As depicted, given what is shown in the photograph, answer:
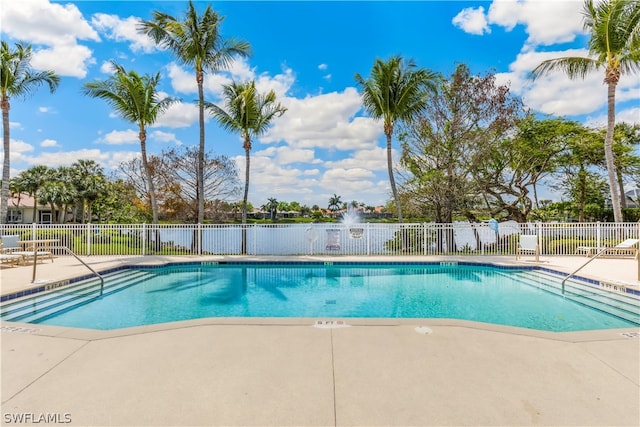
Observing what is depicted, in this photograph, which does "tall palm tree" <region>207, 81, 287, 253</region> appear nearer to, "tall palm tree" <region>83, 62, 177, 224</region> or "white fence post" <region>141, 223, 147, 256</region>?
"tall palm tree" <region>83, 62, 177, 224</region>

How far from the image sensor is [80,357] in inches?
117

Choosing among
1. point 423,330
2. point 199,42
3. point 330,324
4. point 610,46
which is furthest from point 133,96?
point 610,46

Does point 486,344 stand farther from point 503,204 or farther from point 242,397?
point 503,204

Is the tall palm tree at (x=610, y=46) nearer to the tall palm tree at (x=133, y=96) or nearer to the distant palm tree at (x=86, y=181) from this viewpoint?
the tall palm tree at (x=133, y=96)

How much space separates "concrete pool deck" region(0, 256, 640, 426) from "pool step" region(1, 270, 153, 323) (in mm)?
1426

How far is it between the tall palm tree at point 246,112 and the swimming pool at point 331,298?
5.49 metres

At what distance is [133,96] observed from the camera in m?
12.2

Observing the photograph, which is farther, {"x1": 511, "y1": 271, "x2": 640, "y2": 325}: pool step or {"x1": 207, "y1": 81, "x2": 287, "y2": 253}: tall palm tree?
{"x1": 207, "y1": 81, "x2": 287, "y2": 253}: tall palm tree

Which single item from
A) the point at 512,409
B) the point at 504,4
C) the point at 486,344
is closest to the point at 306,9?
the point at 504,4

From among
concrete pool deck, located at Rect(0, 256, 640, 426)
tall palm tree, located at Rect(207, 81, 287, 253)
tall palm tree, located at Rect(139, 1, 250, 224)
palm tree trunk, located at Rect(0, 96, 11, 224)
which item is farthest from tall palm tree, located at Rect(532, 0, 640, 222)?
palm tree trunk, located at Rect(0, 96, 11, 224)

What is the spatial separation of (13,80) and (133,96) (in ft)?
13.5

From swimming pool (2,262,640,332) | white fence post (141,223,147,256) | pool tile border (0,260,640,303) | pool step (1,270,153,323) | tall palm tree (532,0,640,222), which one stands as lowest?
swimming pool (2,262,640,332)

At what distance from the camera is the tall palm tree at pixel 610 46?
10508mm

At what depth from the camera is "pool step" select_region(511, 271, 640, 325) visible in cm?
525
